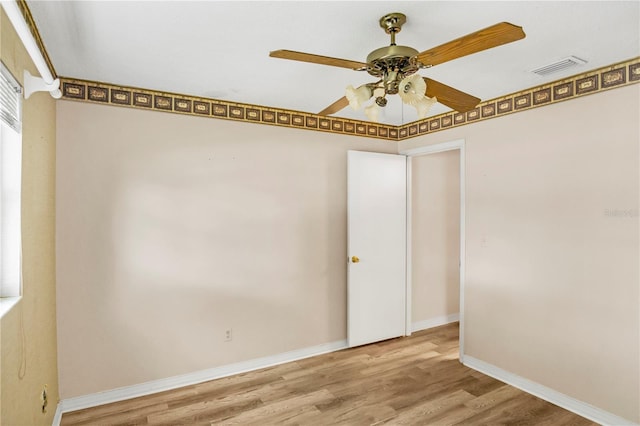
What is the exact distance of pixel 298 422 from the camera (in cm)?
256

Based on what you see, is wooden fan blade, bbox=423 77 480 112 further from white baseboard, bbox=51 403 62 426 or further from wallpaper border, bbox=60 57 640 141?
white baseboard, bbox=51 403 62 426

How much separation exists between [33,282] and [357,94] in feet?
6.56

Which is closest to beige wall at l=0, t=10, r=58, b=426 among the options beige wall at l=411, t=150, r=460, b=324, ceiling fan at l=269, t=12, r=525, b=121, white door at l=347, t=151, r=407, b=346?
ceiling fan at l=269, t=12, r=525, b=121

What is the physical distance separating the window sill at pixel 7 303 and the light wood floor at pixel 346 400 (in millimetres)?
1414

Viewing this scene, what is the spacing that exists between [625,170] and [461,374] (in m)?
2.11

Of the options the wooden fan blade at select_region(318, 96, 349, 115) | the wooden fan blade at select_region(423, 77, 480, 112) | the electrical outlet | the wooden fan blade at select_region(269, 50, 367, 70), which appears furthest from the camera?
the wooden fan blade at select_region(318, 96, 349, 115)

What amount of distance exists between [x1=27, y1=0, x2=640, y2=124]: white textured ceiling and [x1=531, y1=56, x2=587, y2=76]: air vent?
5 centimetres

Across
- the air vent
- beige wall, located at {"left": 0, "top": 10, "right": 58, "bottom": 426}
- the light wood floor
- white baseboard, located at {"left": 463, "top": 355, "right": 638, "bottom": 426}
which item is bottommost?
the light wood floor

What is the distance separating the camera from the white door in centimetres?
383

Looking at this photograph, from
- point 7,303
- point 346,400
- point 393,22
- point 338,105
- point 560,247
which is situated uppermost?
point 393,22

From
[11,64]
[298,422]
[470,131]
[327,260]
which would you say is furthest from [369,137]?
[11,64]

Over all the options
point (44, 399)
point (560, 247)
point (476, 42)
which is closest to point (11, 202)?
point (44, 399)

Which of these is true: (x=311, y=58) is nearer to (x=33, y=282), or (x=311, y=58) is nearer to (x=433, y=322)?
(x=33, y=282)

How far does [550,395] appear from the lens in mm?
2830
